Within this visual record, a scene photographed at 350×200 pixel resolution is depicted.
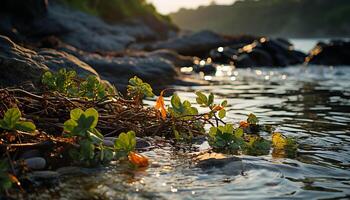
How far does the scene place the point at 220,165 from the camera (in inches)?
180

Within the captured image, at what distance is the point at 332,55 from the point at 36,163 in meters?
24.0

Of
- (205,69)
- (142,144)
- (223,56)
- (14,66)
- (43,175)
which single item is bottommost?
(43,175)

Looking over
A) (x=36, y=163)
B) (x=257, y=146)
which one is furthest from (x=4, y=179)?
(x=257, y=146)

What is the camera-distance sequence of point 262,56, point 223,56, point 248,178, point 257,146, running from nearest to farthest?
point 248,178
point 257,146
point 262,56
point 223,56

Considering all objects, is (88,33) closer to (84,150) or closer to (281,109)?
(281,109)

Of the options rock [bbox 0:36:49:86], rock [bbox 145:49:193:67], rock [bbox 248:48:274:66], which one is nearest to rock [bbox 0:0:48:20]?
rock [bbox 145:49:193:67]

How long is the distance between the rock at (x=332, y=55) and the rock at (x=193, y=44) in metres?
8.17

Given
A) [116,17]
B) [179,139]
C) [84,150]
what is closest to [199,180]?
[84,150]

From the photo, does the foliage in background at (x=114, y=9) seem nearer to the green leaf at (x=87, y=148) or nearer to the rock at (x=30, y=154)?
the rock at (x=30, y=154)

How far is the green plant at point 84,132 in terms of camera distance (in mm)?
4117

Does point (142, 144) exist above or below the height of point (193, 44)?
below

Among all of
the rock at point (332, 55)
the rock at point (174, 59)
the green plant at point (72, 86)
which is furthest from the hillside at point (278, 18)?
the green plant at point (72, 86)

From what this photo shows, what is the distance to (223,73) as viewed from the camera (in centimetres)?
2100

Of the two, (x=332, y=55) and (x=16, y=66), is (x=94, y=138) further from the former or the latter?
(x=332, y=55)
